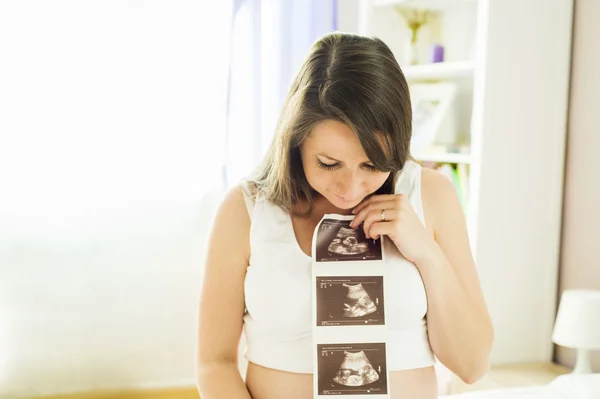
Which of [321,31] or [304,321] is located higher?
[321,31]

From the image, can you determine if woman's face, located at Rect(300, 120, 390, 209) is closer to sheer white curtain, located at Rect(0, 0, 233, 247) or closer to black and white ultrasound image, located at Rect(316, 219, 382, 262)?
black and white ultrasound image, located at Rect(316, 219, 382, 262)

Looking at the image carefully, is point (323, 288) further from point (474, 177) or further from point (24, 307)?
point (24, 307)

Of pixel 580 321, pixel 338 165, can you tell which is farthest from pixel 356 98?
pixel 580 321

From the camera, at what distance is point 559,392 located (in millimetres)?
1585

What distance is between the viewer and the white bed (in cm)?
154

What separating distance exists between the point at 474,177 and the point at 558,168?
0.33 meters

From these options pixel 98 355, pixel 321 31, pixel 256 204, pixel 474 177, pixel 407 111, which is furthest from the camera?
pixel 321 31

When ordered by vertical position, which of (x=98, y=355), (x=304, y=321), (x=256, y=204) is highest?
(x=256, y=204)

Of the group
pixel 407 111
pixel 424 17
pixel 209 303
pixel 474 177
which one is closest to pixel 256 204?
pixel 209 303

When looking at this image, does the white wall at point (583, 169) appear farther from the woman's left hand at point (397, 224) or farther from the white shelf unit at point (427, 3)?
the woman's left hand at point (397, 224)

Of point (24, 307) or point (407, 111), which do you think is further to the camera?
point (24, 307)

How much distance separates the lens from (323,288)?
1095mm

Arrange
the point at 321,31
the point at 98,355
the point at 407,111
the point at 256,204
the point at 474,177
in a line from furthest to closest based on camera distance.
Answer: the point at 321,31
the point at 98,355
the point at 474,177
the point at 256,204
the point at 407,111

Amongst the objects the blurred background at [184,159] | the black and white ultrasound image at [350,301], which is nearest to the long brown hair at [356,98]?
the black and white ultrasound image at [350,301]
